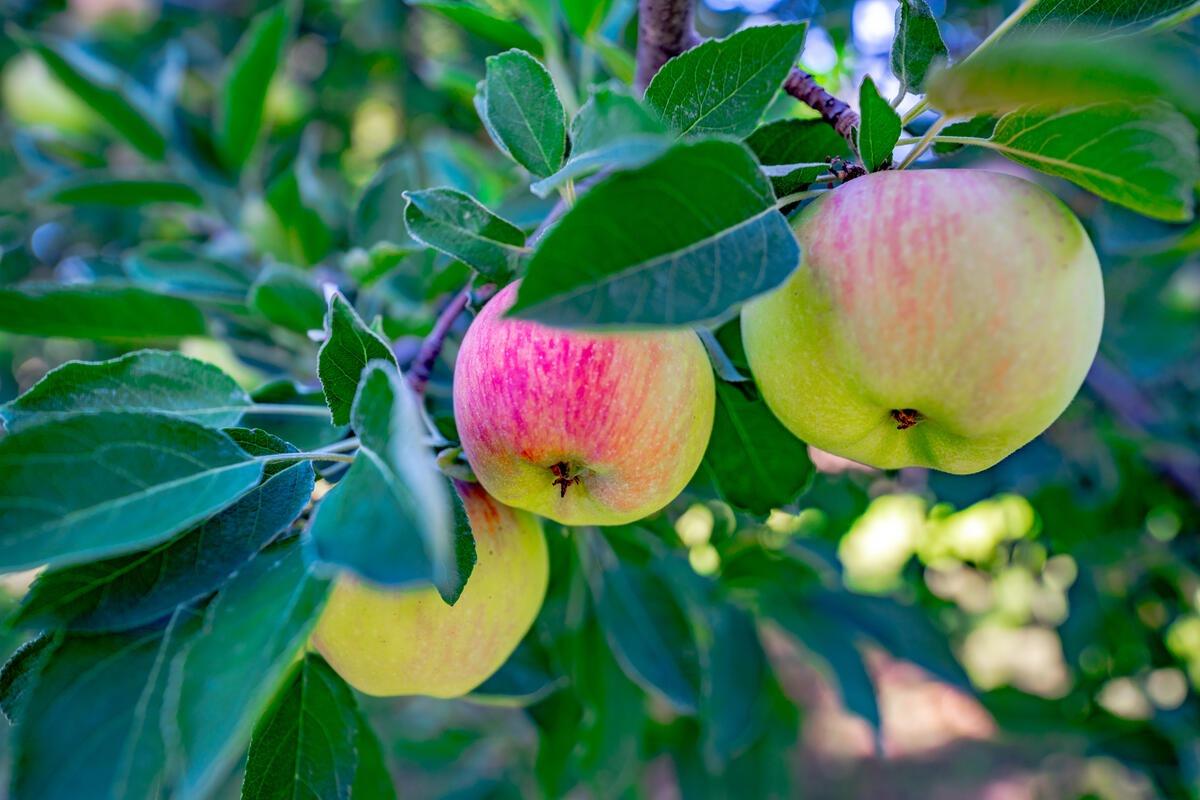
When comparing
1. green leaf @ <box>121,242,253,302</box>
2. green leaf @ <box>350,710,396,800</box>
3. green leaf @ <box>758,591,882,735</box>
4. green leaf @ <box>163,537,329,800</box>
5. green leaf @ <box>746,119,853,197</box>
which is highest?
green leaf @ <box>746,119,853,197</box>

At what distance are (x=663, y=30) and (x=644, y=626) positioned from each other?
758 mm

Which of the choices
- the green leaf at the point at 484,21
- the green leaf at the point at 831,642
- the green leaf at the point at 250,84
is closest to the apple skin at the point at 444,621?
the green leaf at the point at 484,21

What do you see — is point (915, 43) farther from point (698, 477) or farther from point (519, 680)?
point (519, 680)

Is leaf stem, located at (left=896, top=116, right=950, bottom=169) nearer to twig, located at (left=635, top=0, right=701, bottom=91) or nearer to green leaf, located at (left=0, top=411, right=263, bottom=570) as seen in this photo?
twig, located at (left=635, top=0, right=701, bottom=91)

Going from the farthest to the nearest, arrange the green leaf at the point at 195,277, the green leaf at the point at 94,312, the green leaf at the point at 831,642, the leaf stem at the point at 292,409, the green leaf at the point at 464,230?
the green leaf at the point at 831,642 < the green leaf at the point at 195,277 < the green leaf at the point at 94,312 < the leaf stem at the point at 292,409 < the green leaf at the point at 464,230

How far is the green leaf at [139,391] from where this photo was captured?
65cm

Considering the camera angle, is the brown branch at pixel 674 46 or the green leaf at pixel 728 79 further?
the brown branch at pixel 674 46

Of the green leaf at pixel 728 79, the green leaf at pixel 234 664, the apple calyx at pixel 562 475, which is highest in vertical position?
the green leaf at pixel 728 79

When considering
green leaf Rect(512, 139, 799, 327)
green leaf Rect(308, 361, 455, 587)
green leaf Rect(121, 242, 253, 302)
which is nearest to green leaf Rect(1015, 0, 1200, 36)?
green leaf Rect(512, 139, 799, 327)

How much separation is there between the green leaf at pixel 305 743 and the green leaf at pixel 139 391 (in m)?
0.22

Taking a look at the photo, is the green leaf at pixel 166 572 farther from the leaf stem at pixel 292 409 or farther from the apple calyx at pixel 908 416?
the apple calyx at pixel 908 416

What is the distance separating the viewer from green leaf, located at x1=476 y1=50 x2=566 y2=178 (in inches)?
24.2

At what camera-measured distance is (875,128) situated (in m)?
0.59

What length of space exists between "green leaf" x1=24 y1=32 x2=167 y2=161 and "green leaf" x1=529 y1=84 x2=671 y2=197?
127cm
